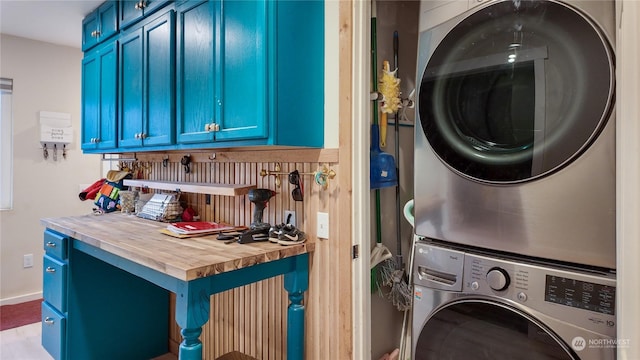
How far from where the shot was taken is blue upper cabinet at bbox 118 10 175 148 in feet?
6.65

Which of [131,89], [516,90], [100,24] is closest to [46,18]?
[100,24]

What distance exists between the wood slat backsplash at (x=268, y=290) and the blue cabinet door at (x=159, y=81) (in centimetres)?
35

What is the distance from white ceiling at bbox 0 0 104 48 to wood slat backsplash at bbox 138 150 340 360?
1.61 m

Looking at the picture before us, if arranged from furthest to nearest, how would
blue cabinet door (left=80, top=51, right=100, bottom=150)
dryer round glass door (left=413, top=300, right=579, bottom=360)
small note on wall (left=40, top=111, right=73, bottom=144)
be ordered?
small note on wall (left=40, top=111, right=73, bottom=144), blue cabinet door (left=80, top=51, right=100, bottom=150), dryer round glass door (left=413, top=300, right=579, bottom=360)

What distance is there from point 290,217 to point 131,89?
147cm

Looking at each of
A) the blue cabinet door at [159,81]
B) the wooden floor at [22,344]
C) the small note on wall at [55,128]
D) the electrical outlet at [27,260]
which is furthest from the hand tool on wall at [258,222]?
the electrical outlet at [27,260]

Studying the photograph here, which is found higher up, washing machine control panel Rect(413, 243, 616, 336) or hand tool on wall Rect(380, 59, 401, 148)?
→ hand tool on wall Rect(380, 59, 401, 148)

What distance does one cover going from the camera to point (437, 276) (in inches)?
52.6

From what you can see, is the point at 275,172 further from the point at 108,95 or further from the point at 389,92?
the point at 108,95

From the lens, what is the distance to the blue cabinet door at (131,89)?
2.29 metres

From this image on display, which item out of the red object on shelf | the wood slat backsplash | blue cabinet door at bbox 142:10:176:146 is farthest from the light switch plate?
blue cabinet door at bbox 142:10:176:146

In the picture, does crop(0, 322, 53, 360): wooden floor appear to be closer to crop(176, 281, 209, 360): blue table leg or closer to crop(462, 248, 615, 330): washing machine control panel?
crop(176, 281, 209, 360): blue table leg

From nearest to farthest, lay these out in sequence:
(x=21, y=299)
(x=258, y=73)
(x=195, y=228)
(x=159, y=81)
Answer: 1. (x=258, y=73)
2. (x=195, y=228)
3. (x=159, y=81)
4. (x=21, y=299)

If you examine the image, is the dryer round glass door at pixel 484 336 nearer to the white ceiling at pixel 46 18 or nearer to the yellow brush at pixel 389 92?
the yellow brush at pixel 389 92
